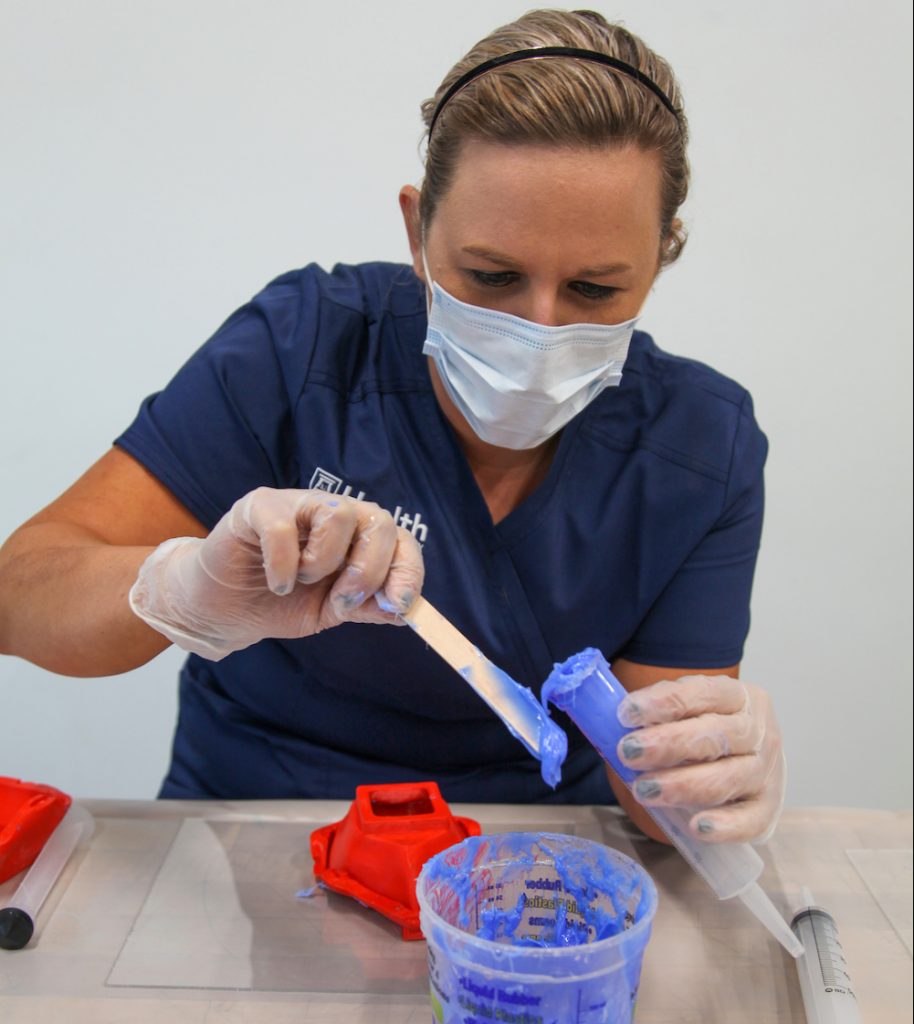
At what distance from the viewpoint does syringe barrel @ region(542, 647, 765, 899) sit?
30.0 inches

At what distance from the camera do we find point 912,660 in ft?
6.35

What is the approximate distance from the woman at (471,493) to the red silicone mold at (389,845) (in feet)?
0.60

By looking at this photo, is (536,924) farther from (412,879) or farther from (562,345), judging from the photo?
(562,345)

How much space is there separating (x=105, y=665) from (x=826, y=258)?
134 centimetres

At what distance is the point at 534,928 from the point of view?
0.78 meters

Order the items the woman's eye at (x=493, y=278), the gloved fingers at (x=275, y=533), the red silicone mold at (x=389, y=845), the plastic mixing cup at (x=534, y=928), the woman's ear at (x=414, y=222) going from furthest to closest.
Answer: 1. the woman's ear at (x=414, y=222)
2. the woman's eye at (x=493, y=278)
3. the red silicone mold at (x=389, y=845)
4. the gloved fingers at (x=275, y=533)
5. the plastic mixing cup at (x=534, y=928)

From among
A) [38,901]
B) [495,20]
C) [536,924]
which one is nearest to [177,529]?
[38,901]

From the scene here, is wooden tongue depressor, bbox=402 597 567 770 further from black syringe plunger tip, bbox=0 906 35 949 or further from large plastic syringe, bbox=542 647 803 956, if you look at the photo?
black syringe plunger tip, bbox=0 906 35 949

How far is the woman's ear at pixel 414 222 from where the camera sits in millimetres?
1063

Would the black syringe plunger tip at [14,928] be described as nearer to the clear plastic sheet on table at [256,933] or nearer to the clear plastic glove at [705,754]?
the clear plastic sheet on table at [256,933]

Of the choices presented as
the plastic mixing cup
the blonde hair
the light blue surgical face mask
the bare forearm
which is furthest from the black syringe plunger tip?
the blonde hair

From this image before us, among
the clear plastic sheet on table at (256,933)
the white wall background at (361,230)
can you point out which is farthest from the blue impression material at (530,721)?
the white wall background at (361,230)

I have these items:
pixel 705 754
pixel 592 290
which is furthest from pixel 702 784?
pixel 592 290

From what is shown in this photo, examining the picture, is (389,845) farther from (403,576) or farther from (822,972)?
(822,972)
